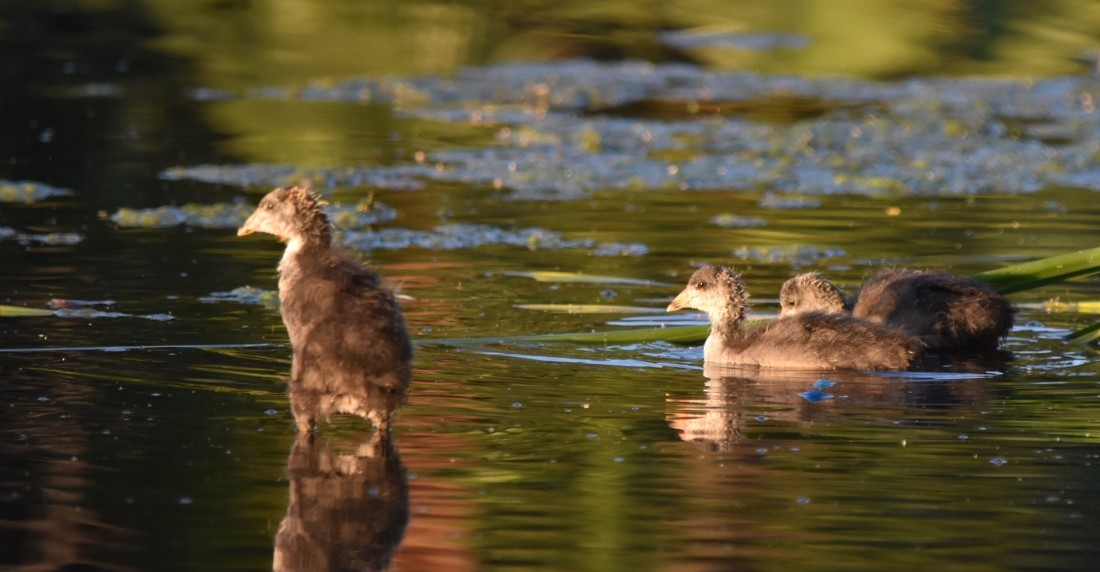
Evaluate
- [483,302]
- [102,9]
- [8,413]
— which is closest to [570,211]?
[483,302]

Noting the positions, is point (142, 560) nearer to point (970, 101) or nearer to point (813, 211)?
point (813, 211)

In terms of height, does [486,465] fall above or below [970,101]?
below

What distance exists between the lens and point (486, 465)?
7.54 meters

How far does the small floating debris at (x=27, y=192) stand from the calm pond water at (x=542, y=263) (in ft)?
0.13

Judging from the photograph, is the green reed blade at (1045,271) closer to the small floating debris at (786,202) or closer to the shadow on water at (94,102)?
the small floating debris at (786,202)

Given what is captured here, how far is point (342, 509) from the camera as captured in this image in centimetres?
675

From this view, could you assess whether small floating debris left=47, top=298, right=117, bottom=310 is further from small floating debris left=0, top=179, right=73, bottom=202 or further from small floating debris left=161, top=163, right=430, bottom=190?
small floating debris left=161, top=163, right=430, bottom=190

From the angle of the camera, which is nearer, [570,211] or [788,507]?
[788,507]

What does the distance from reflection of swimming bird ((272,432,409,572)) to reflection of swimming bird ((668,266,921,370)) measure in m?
3.00

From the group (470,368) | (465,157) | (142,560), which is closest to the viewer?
(142,560)

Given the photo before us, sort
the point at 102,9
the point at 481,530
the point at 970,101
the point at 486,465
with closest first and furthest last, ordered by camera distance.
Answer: the point at 481,530
the point at 486,465
the point at 970,101
the point at 102,9

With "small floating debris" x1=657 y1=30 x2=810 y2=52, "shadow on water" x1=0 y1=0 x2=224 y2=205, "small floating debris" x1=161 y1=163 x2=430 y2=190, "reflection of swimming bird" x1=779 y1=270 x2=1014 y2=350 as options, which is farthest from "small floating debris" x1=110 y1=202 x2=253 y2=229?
"small floating debris" x1=657 y1=30 x2=810 y2=52

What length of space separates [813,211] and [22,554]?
10171 millimetres

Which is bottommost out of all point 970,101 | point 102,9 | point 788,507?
point 788,507
